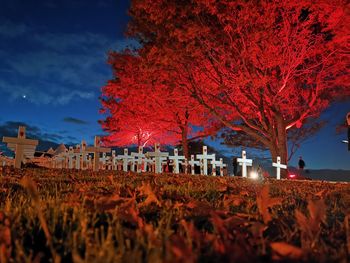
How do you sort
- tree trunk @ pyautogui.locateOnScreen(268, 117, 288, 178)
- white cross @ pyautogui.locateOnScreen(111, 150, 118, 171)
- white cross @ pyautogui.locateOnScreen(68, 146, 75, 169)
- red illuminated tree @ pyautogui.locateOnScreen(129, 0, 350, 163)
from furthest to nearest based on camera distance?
white cross @ pyautogui.locateOnScreen(111, 150, 118, 171), white cross @ pyautogui.locateOnScreen(68, 146, 75, 169), tree trunk @ pyautogui.locateOnScreen(268, 117, 288, 178), red illuminated tree @ pyautogui.locateOnScreen(129, 0, 350, 163)

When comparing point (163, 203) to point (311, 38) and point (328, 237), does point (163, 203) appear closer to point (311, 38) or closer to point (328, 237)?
point (328, 237)

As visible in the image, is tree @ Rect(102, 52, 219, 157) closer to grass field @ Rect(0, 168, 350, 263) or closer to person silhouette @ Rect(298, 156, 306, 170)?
person silhouette @ Rect(298, 156, 306, 170)

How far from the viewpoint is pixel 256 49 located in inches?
591

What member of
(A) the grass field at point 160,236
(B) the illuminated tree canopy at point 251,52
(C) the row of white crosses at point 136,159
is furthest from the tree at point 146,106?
(A) the grass field at point 160,236

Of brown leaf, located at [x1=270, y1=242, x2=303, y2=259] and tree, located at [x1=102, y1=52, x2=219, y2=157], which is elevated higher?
tree, located at [x1=102, y1=52, x2=219, y2=157]

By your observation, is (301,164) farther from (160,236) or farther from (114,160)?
(160,236)

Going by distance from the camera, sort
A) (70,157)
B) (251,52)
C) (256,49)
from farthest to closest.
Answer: (70,157), (251,52), (256,49)

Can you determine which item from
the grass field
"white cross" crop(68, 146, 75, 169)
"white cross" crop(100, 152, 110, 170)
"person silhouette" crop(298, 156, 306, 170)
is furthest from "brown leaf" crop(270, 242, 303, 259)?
"person silhouette" crop(298, 156, 306, 170)

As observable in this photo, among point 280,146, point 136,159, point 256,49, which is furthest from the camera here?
point 136,159

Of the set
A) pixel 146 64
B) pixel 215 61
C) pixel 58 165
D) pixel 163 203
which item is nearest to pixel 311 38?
pixel 215 61

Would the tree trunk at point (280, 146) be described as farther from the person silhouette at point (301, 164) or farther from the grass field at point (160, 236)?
the grass field at point (160, 236)

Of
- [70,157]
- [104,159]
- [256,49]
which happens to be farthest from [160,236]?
[104,159]

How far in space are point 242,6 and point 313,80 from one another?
604cm

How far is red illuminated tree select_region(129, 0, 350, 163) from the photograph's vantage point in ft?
48.0
